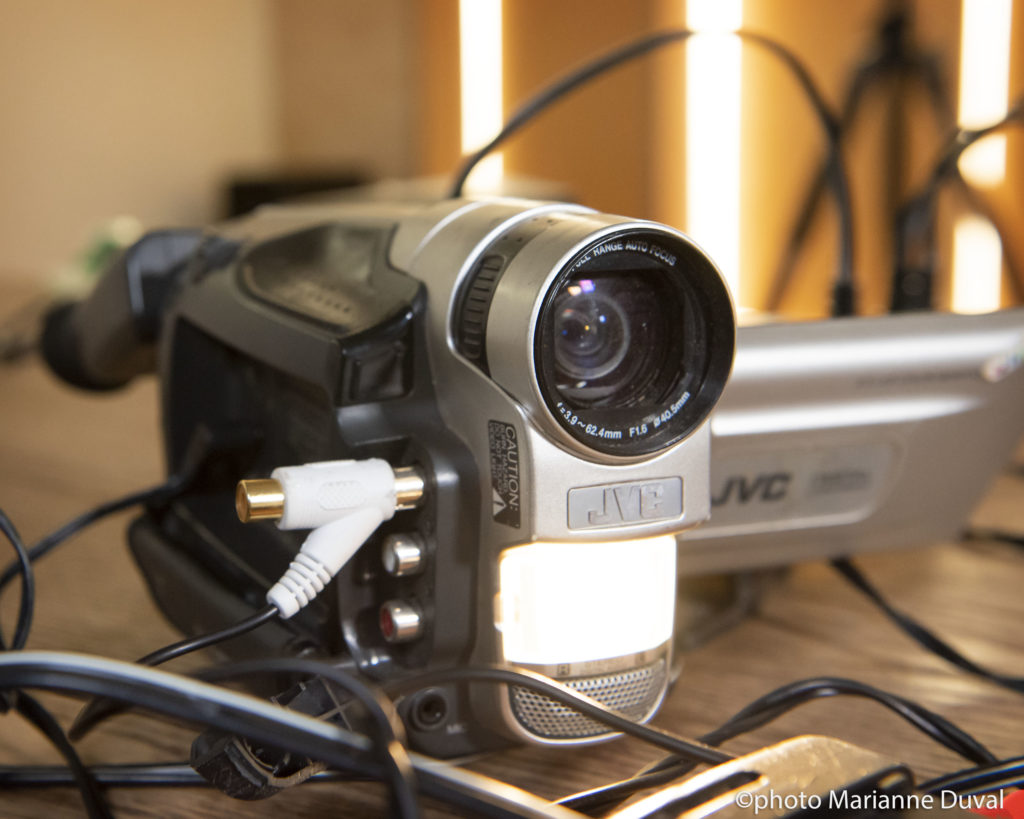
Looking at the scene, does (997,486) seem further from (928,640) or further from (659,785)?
(659,785)

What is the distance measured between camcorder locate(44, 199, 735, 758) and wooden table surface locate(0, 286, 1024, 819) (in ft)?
0.13

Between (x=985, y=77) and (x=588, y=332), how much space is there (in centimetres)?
173

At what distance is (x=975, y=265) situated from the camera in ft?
6.09

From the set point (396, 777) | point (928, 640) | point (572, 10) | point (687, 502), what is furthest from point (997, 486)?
point (572, 10)

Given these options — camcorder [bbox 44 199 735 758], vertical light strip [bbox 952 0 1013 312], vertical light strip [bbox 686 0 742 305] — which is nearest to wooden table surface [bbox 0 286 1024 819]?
camcorder [bbox 44 199 735 758]

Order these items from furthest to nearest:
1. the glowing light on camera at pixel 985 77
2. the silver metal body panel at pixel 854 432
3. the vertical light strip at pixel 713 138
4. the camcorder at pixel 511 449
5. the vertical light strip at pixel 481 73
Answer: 1. the vertical light strip at pixel 481 73
2. the vertical light strip at pixel 713 138
3. the glowing light on camera at pixel 985 77
4. the silver metal body panel at pixel 854 432
5. the camcorder at pixel 511 449

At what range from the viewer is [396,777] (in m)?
0.24

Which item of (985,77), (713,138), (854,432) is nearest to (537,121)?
(713,138)

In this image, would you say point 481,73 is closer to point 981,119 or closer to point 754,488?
point 981,119

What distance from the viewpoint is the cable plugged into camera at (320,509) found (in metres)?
0.35

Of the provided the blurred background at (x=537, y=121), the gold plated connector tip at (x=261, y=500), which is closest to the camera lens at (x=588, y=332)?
the gold plated connector tip at (x=261, y=500)

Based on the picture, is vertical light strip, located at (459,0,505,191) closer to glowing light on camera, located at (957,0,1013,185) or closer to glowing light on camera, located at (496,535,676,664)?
glowing light on camera, located at (957,0,1013,185)

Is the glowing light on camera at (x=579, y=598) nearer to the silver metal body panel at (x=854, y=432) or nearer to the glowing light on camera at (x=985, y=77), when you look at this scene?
the silver metal body panel at (x=854, y=432)

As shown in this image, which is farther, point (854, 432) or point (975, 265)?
point (975, 265)
